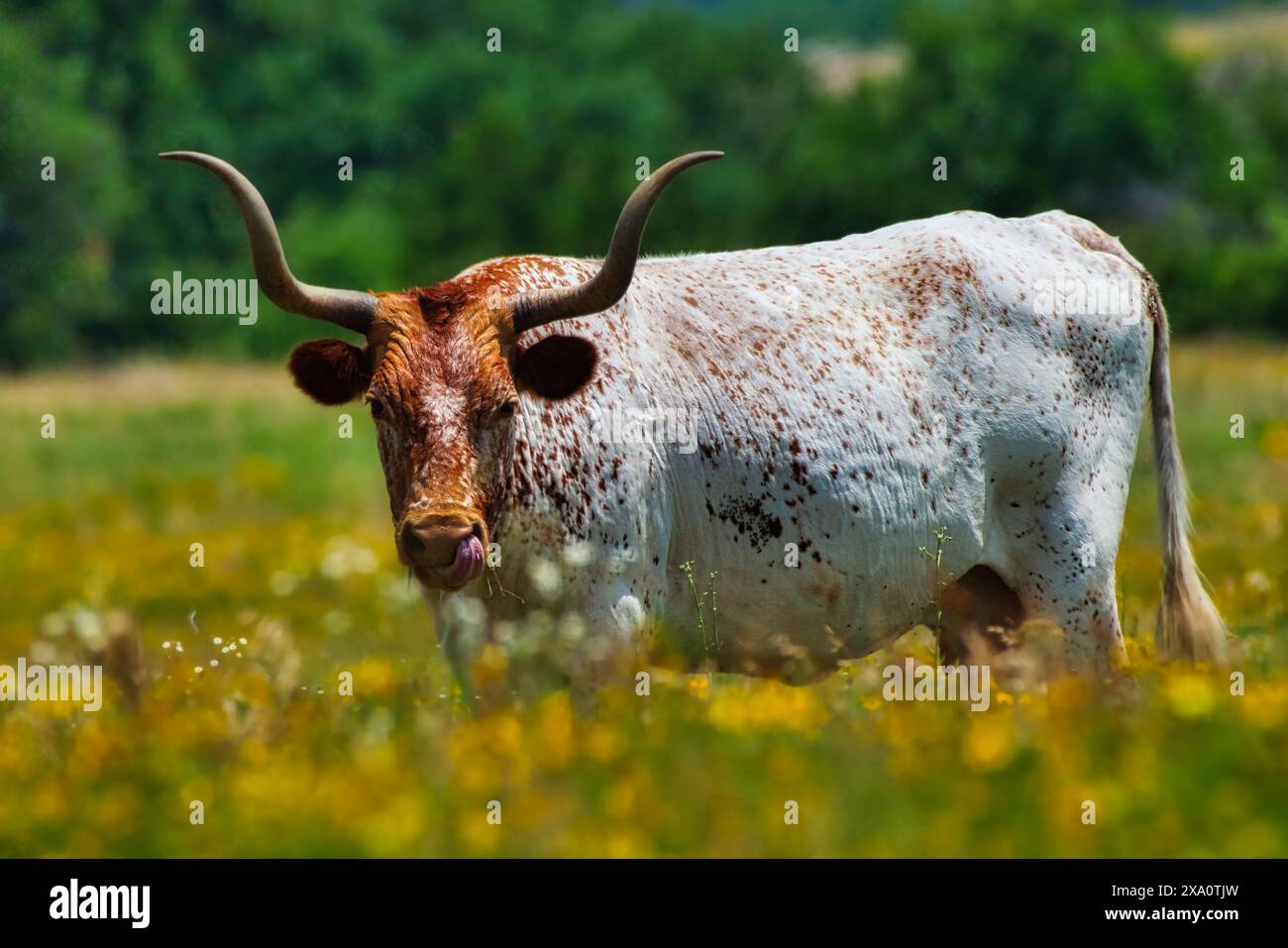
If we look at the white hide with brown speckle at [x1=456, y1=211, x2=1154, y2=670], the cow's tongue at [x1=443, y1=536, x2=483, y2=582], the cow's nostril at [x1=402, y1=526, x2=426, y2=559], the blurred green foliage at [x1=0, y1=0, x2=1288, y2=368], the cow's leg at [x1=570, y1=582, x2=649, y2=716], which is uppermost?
the blurred green foliage at [x1=0, y1=0, x2=1288, y2=368]

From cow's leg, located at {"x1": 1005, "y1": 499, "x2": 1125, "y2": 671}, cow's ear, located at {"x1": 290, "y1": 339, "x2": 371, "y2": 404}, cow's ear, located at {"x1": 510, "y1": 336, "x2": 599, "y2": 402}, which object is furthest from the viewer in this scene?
cow's leg, located at {"x1": 1005, "y1": 499, "x2": 1125, "y2": 671}

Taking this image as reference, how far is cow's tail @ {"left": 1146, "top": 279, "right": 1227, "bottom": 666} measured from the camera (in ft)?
28.5

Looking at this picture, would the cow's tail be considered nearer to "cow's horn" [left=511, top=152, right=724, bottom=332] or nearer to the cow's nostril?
"cow's horn" [left=511, top=152, right=724, bottom=332]

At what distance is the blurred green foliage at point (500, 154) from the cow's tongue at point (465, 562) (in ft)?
111

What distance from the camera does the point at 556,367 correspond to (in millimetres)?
7215

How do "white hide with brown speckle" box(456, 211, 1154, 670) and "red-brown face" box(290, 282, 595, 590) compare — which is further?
"white hide with brown speckle" box(456, 211, 1154, 670)

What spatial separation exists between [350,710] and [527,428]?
1.24 meters

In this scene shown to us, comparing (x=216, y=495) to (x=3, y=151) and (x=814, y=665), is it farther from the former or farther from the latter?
(x=3, y=151)

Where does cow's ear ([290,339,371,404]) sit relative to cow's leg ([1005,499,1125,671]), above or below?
above

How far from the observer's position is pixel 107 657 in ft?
24.6

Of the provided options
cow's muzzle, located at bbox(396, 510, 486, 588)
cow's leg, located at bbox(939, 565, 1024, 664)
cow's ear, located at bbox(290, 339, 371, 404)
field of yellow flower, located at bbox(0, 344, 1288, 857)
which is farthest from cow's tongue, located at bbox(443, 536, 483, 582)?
cow's leg, located at bbox(939, 565, 1024, 664)

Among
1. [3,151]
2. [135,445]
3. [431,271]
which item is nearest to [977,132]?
[431,271]

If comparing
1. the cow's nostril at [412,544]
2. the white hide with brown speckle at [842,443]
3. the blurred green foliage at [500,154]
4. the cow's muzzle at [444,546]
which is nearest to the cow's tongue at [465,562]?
the cow's muzzle at [444,546]

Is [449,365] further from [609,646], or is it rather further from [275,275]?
[609,646]
